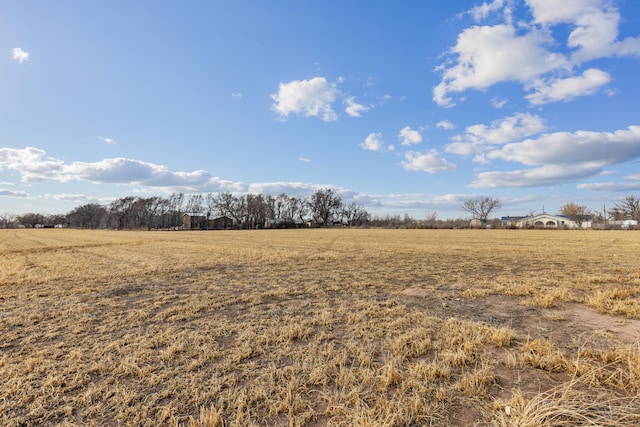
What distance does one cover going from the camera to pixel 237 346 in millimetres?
4668

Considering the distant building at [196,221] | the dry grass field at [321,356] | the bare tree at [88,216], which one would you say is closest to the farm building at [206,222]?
the distant building at [196,221]

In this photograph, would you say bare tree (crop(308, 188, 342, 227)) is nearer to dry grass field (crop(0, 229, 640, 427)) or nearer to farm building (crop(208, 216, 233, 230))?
farm building (crop(208, 216, 233, 230))

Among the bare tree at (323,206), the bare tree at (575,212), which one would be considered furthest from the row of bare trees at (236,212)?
the bare tree at (575,212)

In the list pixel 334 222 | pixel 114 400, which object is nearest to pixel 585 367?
pixel 114 400

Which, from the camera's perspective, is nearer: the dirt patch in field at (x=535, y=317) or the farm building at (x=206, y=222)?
the dirt patch in field at (x=535, y=317)

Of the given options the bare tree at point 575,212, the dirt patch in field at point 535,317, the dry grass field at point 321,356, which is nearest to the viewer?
the dry grass field at point 321,356

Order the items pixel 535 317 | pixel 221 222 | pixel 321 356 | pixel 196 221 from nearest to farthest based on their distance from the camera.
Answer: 1. pixel 321 356
2. pixel 535 317
3. pixel 196 221
4. pixel 221 222

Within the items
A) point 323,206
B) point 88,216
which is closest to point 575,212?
point 323,206

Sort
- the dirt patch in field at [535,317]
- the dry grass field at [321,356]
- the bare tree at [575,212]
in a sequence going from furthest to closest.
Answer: the bare tree at [575,212] → the dirt patch in field at [535,317] → the dry grass field at [321,356]

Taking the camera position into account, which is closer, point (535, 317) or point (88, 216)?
point (535, 317)

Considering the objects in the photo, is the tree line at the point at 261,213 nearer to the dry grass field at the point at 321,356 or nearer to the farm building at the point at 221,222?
the farm building at the point at 221,222

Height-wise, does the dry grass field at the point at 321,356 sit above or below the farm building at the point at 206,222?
below

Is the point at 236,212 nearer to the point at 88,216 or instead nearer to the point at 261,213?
the point at 261,213

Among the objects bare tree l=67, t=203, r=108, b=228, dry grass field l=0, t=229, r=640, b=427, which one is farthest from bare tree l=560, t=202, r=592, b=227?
bare tree l=67, t=203, r=108, b=228
